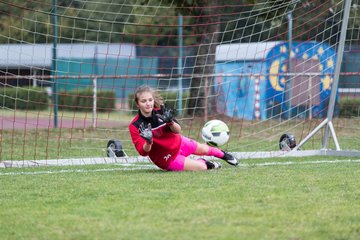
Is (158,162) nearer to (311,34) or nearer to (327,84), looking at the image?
(311,34)

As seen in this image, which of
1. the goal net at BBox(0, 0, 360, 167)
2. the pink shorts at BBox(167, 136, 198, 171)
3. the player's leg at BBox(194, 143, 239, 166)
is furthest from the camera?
the goal net at BBox(0, 0, 360, 167)

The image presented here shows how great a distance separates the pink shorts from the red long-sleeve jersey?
5 cm

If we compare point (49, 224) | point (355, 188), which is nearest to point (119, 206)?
point (49, 224)

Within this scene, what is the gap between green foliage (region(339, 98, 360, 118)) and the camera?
14.4 metres

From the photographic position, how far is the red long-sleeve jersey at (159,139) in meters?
8.57

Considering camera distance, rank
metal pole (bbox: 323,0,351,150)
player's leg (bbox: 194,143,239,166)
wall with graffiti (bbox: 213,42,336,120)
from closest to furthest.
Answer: player's leg (bbox: 194,143,239,166) < metal pole (bbox: 323,0,351,150) < wall with graffiti (bbox: 213,42,336,120)

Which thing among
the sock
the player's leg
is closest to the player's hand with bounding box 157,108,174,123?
the player's leg

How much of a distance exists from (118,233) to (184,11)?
11228 millimetres

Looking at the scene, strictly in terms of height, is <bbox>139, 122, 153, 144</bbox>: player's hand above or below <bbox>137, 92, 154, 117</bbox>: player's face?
below

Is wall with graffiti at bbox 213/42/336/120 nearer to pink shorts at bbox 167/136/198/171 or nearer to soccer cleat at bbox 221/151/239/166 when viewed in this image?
soccer cleat at bbox 221/151/239/166

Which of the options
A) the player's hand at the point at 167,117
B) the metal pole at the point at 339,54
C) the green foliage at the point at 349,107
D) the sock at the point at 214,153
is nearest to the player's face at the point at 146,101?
the player's hand at the point at 167,117

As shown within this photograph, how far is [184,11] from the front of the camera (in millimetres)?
15977

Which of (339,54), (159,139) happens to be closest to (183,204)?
(159,139)

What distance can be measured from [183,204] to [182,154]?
2758mm
